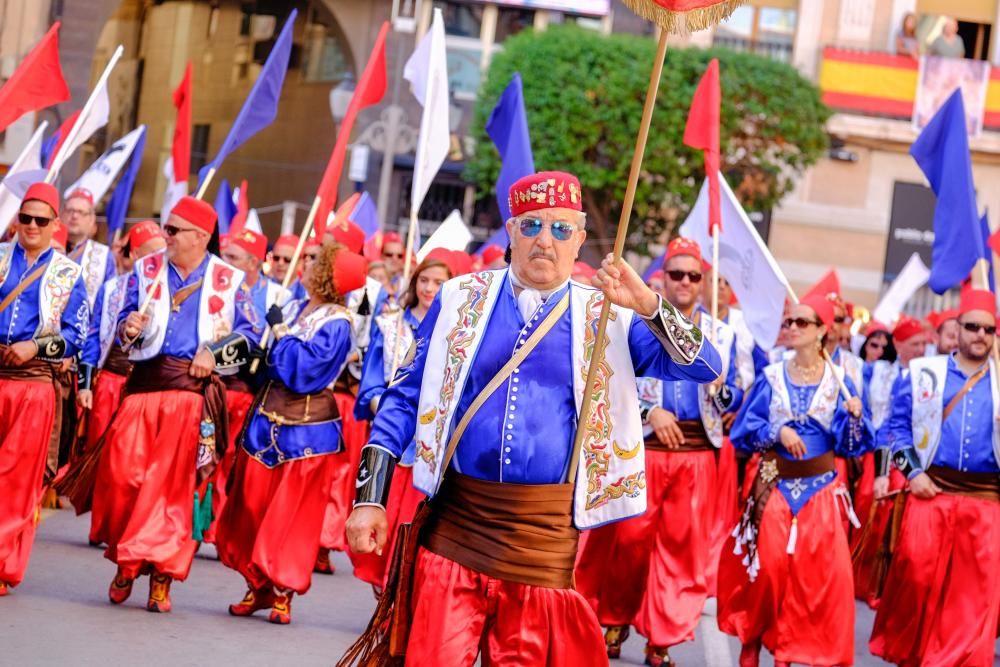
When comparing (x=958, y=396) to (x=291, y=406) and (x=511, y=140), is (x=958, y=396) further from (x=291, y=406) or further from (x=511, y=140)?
(x=511, y=140)

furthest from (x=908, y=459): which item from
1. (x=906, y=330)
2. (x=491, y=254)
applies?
(x=906, y=330)

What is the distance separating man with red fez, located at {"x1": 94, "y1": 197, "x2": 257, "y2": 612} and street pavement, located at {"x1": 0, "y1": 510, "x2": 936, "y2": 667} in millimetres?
325

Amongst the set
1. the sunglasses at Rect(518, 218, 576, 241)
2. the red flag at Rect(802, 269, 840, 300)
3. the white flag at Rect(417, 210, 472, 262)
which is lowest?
the white flag at Rect(417, 210, 472, 262)

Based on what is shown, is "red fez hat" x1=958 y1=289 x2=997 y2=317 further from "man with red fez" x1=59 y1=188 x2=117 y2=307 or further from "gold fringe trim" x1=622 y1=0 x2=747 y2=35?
"man with red fez" x1=59 y1=188 x2=117 y2=307

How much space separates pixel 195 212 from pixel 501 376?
4094 mm

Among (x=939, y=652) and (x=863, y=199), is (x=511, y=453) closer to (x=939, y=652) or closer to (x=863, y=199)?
(x=939, y=652)

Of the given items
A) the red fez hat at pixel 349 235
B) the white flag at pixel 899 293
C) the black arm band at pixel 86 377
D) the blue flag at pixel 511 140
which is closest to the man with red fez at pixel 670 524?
the blue flag at pixel 511 140

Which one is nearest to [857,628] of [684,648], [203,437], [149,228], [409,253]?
[684,648]

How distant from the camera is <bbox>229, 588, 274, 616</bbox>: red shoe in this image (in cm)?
888

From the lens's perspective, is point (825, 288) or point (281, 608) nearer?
point (281, 608)

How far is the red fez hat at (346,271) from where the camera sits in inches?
356

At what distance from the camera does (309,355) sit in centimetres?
903

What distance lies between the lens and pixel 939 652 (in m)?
8.97

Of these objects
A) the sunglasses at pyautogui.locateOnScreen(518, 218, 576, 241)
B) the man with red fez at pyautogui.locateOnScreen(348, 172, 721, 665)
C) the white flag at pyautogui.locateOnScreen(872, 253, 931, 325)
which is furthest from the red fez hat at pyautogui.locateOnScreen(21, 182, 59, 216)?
the white flag at pyautogui.locateOnScreen(872, 253, 931, 325)
